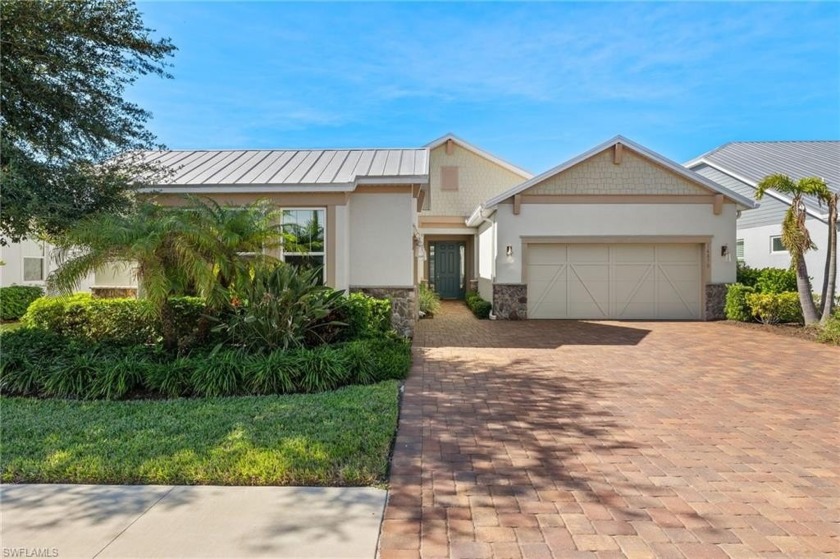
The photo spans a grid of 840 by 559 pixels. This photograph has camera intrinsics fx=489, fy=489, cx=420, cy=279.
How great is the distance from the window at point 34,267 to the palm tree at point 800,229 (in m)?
21.1

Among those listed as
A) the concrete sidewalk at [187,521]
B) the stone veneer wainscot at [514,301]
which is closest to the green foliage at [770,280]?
the stone veneer wainscot at [514,301]

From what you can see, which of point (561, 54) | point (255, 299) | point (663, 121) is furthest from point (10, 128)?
point (663, 121)

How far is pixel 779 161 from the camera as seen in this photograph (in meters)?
19.8

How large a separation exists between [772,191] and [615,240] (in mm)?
6800

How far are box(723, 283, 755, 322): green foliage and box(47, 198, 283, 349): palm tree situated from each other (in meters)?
13.6

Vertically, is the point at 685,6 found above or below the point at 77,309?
above

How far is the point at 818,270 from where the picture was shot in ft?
50.5

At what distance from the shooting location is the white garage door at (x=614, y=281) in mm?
15586

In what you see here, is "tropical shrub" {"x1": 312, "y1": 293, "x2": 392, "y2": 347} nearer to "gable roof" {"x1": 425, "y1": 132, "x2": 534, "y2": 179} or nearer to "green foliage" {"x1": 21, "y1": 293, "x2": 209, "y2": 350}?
"green foliage" {"x1": 21, "y1": 293, "x2": 209, "y2": 350}

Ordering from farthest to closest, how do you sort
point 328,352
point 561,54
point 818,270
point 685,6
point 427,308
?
point 427,308
point 818,270
point 561,54
point 685,6
point 328,352

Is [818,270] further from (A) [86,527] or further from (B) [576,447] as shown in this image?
(A) [86,527]

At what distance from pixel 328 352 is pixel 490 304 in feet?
30.5

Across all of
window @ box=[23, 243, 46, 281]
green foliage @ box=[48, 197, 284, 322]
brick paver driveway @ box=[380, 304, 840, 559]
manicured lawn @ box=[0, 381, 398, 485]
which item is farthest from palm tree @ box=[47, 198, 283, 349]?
window @ box=[23, 243, 46, 281]

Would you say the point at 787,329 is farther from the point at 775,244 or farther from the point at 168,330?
the point at 168,330
